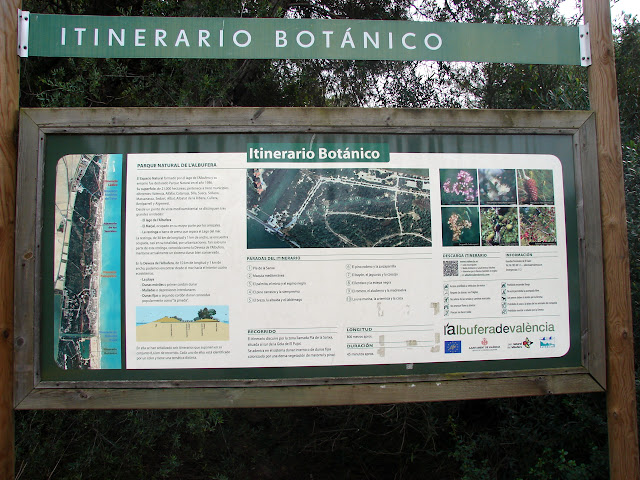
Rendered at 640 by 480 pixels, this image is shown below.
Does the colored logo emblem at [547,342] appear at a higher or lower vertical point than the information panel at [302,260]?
lower

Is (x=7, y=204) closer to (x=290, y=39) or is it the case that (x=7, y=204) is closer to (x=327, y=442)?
(x=290, y=39)

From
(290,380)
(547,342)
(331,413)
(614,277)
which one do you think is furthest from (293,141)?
(331,413)

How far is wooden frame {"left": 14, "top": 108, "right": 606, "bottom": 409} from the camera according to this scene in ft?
7.77

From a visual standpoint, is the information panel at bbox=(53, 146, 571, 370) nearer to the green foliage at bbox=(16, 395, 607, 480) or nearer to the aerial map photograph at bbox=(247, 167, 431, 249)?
the aerial map photograph at bbox=(247, 167, 431, 249)

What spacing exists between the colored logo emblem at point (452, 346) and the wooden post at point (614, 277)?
2.75ft

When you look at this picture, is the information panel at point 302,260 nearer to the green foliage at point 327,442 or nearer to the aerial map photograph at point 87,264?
the aerial map photograph at point 87,264

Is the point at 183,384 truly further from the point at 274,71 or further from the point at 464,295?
the point at 274,71

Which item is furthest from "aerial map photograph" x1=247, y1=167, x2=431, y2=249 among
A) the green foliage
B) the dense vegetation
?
the green foliage

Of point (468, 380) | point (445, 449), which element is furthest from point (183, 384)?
point (445, 449)

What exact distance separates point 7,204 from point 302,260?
1.54m

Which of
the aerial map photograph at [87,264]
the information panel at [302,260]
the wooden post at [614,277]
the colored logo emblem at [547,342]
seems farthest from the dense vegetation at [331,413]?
the aerial map photograph at [87,264]

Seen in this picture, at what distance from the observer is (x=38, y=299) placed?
2379 millimetres

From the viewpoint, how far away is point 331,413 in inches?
178

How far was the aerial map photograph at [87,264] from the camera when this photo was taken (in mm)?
2381
